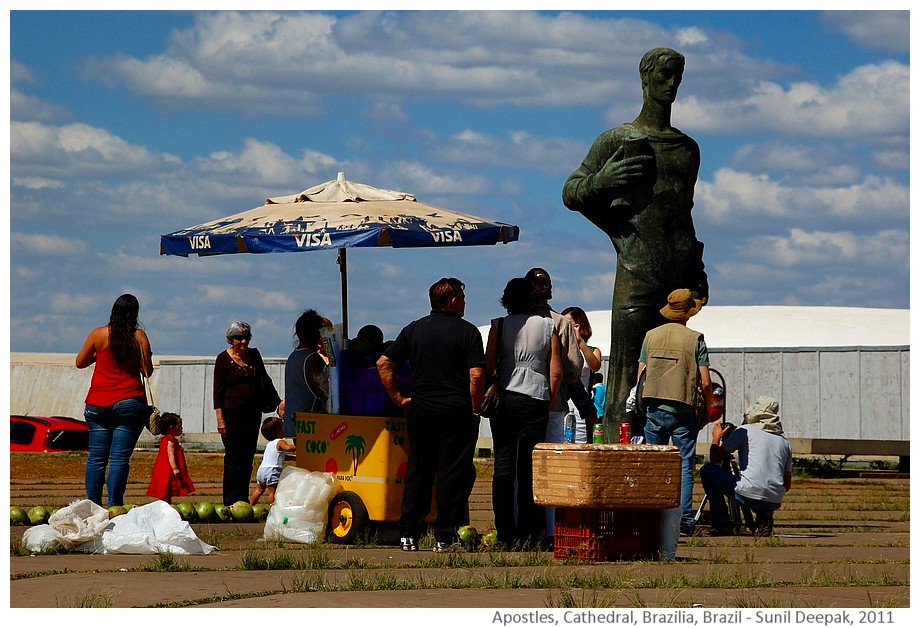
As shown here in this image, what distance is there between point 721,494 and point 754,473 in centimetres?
44

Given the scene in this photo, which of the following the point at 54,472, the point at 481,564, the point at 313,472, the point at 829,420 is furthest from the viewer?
the point at 829,420

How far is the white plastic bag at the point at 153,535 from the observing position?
33.4 feet

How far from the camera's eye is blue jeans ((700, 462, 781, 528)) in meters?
12.4

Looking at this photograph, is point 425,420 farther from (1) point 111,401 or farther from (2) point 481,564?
(1) point 111,401

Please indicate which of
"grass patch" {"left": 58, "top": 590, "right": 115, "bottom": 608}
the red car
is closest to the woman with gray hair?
"grass patch" {"left": 58, "top": 590, "right": 115, "bottom": 608}

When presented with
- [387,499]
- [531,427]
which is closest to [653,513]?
[531,427]

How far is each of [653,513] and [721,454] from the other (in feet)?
8.16

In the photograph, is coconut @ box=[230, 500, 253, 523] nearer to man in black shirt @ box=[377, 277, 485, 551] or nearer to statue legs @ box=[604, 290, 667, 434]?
man in black shirt @ box=[377, 277, 485, 551]

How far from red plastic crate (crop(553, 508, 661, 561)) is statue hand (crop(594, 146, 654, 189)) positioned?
3660 millimetres

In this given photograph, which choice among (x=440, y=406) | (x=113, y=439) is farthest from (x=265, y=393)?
(x=440, y=406)

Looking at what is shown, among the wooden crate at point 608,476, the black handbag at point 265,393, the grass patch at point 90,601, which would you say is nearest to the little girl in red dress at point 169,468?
the black handbag at point 265,393

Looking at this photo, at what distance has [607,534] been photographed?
1004cm

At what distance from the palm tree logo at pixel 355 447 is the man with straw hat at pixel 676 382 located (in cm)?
210

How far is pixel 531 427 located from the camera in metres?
11.0
